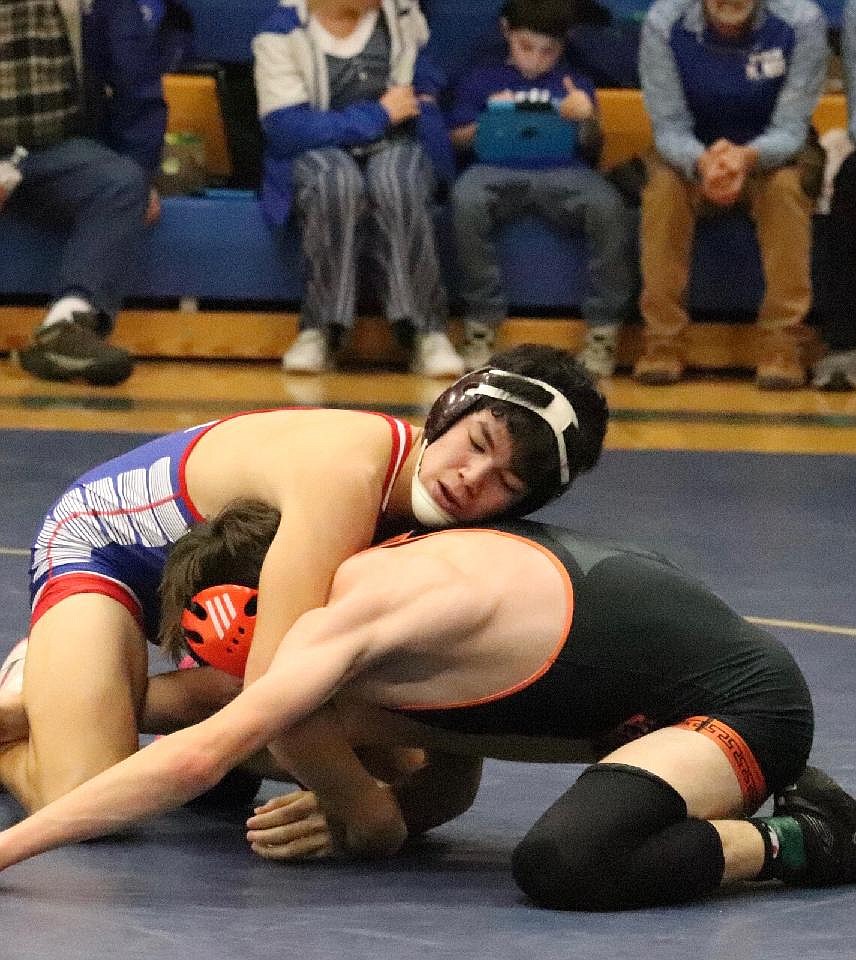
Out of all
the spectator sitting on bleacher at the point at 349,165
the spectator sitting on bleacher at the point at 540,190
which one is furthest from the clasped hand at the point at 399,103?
the spectator sitting on bleacher at the point at 540,190

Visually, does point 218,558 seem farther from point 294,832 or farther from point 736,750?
point 736,750

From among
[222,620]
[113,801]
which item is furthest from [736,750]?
[113,801]

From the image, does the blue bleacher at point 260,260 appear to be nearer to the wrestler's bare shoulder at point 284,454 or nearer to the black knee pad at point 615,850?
the wrestler's bare shoulder at point 284,454

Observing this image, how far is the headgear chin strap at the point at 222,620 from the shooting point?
9.64ft

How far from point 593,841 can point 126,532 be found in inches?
41.3

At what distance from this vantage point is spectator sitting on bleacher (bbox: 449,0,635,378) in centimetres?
722

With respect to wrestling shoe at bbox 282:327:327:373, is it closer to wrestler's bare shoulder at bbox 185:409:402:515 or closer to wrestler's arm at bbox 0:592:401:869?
wrestler's bare shoulder at bbox 185:409:402:515

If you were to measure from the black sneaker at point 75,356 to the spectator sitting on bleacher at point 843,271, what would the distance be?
241cm

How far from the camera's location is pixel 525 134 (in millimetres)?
7273

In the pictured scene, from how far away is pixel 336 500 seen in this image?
2955 mm

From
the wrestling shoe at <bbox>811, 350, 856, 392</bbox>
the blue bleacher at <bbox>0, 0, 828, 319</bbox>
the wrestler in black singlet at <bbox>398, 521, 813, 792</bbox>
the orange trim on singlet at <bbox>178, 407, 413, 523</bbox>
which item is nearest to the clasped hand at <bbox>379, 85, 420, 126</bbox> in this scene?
the blue bleacher at <bbox>0, 0, 828, 319</bbox>

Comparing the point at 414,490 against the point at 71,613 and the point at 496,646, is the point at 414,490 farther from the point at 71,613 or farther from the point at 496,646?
the point at 71,613

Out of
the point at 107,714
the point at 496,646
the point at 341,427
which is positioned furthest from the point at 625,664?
the point at 107,714

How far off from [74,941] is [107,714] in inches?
27.2
